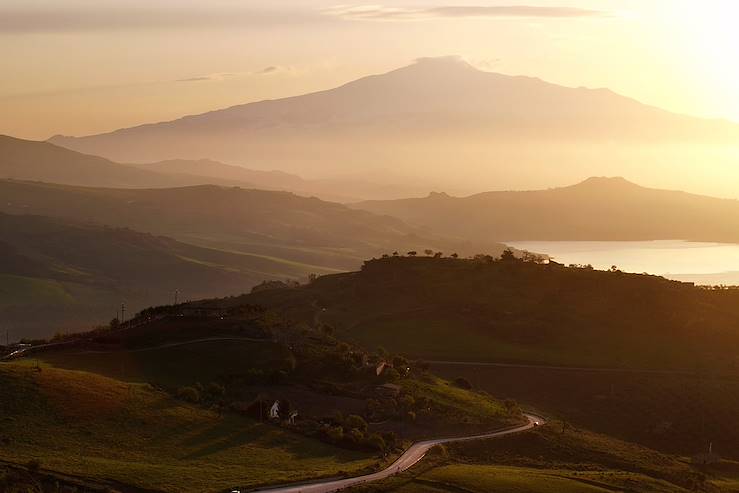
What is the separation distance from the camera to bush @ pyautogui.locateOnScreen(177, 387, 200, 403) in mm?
51375

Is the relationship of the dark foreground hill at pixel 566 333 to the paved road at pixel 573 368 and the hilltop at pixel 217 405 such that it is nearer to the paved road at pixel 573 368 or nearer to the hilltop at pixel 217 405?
the paved road at pixel 573 368

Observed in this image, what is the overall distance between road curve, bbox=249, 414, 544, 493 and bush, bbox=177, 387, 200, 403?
10.8 m

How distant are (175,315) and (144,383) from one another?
1826 centimetres

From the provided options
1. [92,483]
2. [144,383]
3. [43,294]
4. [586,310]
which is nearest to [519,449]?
[144,383]

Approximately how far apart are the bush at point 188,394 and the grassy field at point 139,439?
2.76 ft

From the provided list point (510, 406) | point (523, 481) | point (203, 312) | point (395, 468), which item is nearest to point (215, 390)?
point (395, 468)

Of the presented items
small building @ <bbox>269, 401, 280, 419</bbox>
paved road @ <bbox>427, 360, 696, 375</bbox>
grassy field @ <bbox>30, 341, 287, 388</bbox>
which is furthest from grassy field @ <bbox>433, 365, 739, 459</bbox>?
small building @ <bbox>269, 401, 280, 419</bbox>

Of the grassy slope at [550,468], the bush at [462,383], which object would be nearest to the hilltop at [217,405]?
the bush at [462,383]

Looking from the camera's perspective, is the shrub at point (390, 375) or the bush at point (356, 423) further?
the shrub at point (390, 375)

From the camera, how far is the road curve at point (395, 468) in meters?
39.4

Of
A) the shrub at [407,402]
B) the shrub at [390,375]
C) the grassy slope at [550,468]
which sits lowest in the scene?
the grassy slope at [550,468]

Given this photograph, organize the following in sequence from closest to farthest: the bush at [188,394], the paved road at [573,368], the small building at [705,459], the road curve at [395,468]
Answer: the road curve at [395,468] → the bush at [188,394] → the small building at [705,459] → the paved road at [573,368]

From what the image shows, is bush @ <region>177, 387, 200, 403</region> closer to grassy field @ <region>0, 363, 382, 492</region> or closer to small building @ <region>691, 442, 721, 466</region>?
grassy field @ <region>0, 363, 382, 492</region>

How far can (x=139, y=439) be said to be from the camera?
145ft
